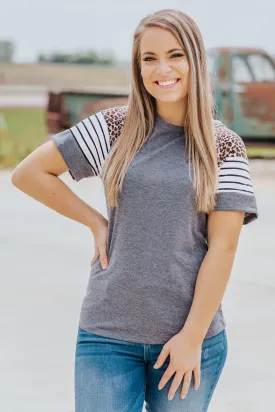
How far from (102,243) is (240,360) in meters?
2.58

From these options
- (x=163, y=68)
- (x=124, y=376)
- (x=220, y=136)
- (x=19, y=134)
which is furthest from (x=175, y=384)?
(x=19, y=134)

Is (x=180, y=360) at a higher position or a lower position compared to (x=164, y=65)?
lower

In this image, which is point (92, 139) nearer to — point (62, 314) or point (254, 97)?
point (62, 314)

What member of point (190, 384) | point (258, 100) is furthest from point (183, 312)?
point (258, 100)

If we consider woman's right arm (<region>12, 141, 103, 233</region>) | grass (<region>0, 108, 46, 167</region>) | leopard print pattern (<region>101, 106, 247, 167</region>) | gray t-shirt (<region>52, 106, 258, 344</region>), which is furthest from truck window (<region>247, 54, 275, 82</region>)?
gray t-shirt (<region>52, 106, 258, 344</region>)

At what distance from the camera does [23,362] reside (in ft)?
16.4

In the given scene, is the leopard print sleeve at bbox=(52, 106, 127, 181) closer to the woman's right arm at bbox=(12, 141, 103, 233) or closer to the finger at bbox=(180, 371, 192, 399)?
the woman's right arm at bbox=(12, 141, 103, 233)

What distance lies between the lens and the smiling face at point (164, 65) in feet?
8.44

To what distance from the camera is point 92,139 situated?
2.66m

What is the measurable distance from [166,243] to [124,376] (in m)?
0.37

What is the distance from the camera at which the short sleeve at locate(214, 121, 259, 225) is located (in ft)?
8.31

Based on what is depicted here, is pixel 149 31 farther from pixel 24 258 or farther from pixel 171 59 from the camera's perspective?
pixel 24 258

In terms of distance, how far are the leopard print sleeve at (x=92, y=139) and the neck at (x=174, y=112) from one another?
12 centimetres

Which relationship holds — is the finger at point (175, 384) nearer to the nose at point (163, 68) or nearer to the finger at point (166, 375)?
the finger at point (166, 375)
